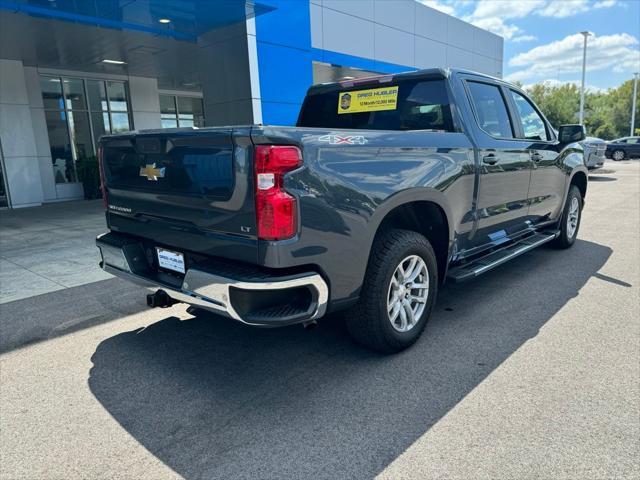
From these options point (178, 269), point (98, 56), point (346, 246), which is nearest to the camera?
point (346, 246)

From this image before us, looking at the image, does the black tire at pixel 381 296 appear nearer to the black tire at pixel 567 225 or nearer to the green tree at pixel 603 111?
the black tire at pixel 567 225

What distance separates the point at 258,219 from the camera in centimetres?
260

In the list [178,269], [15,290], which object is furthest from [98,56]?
[178,269]

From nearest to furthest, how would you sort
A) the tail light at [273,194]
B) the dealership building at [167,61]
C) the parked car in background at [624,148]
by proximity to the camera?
the tail light at [273,194] < the dealership building at [167,61] < the parked car in background at [624,148]

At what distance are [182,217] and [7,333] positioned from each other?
234 cm

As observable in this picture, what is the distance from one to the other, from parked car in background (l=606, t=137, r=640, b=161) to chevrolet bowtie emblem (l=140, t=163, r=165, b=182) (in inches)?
1278

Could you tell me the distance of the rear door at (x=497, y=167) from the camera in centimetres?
422

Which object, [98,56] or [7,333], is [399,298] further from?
[98,56]

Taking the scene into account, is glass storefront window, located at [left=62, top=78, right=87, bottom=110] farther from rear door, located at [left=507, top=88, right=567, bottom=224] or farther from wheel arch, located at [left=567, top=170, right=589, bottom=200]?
wheel arch, located at [left=567, top=170, right=589, bottom=200]

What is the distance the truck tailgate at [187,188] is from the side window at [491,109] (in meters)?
2.56

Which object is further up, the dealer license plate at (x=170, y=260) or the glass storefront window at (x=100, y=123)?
the glass storefront window at (x=100, y=123)

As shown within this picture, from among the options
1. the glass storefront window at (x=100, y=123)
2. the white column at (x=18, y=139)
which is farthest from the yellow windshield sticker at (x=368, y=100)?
the glass storefront window at (x=100, y=123)

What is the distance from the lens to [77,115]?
15.0 m

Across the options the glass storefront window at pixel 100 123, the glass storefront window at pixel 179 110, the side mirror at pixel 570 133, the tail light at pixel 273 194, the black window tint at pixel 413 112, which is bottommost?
Answer: the tail light at pixel 273 194
